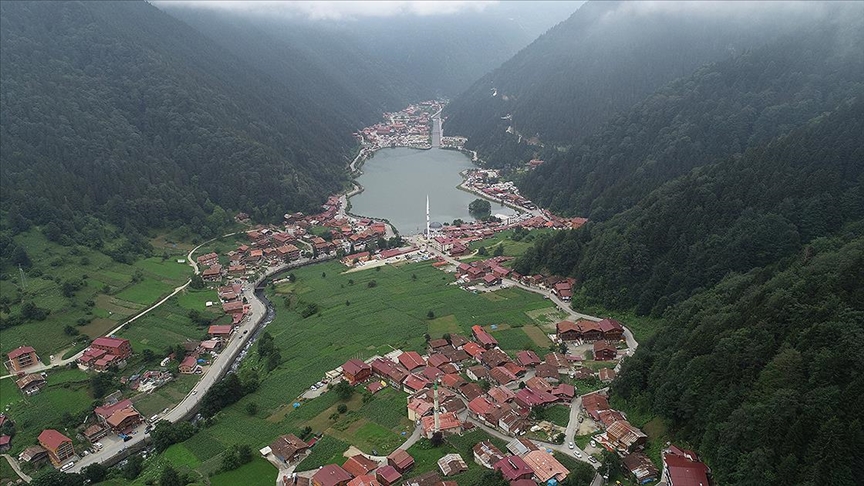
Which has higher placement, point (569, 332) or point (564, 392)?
point (564, 392)

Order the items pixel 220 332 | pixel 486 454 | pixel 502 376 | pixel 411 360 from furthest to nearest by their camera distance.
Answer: pixel 220 332 < pixel 411 360 < pixel 502 376 < pixel 486 454

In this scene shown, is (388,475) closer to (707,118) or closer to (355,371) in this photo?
(355,371)

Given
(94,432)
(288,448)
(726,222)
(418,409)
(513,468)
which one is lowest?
(94,432)

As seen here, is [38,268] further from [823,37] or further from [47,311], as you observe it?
[823,37]

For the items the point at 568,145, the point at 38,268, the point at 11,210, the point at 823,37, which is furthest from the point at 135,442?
the point at 823,37

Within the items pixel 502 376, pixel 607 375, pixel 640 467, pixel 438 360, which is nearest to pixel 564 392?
pixel 607 375

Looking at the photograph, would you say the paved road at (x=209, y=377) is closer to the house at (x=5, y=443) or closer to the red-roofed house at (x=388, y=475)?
the house at (x=5, y=443)

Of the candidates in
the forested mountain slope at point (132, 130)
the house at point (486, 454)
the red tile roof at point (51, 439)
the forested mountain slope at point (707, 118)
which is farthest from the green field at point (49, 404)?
the forested mountain slope at point (707, 118)
